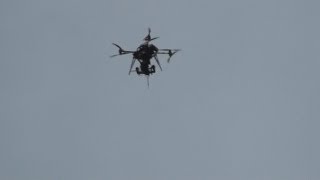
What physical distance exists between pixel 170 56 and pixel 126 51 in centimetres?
462

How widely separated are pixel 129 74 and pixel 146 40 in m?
4.01

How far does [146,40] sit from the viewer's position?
63.0 meters

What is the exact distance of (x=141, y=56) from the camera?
62469 millimetres

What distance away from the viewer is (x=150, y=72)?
63.2 m

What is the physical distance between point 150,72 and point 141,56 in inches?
79.5

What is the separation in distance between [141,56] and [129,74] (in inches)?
87.8

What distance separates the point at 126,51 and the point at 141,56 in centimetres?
166

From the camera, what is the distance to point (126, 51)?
62.7 meters

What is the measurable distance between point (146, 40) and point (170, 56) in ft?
A: 9.84

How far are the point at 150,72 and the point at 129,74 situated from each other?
235cm

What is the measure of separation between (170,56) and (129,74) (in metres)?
4.73

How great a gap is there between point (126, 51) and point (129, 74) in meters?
2.44

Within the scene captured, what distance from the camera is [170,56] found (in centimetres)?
6328
